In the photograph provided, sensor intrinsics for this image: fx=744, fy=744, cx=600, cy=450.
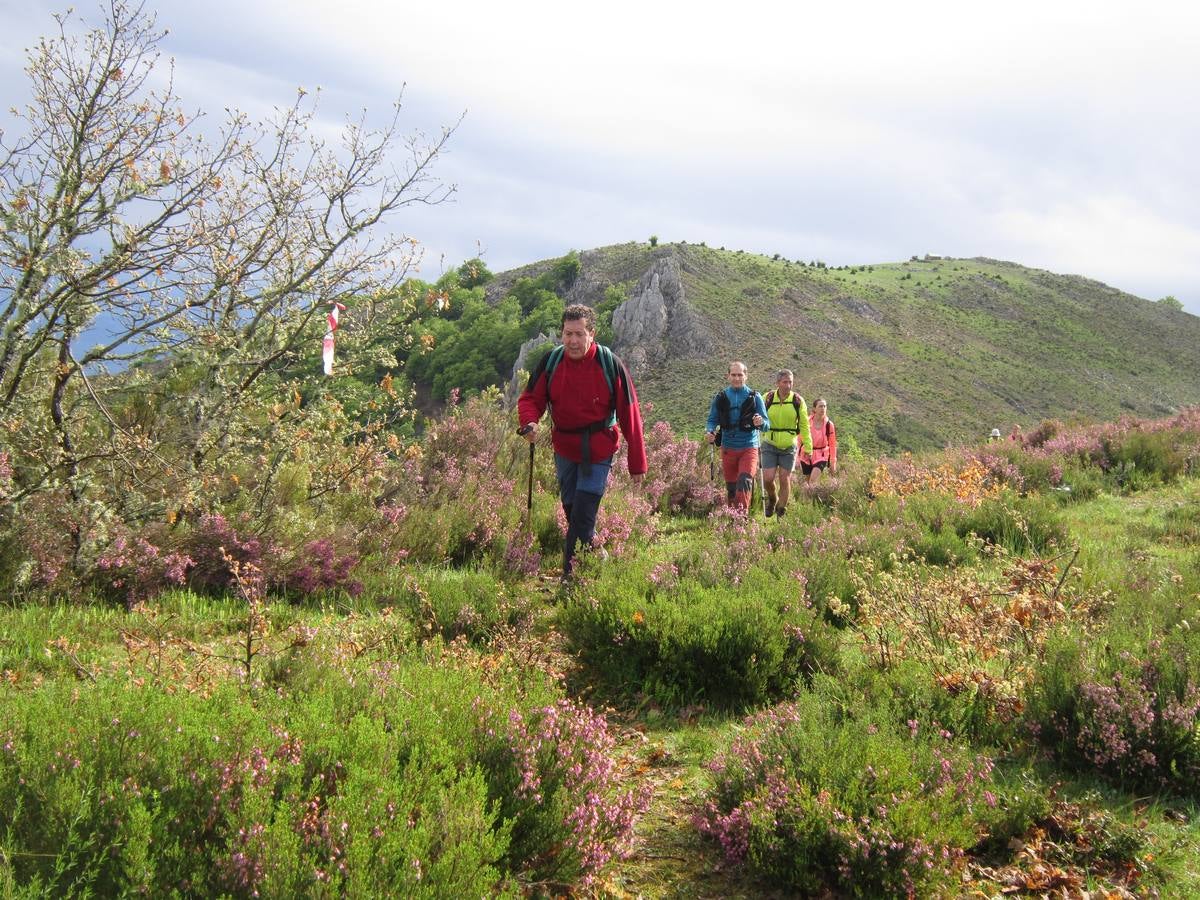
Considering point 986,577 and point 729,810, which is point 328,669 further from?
point 986,577

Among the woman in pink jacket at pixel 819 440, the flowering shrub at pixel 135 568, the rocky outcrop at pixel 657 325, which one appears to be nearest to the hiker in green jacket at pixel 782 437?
the woman in pink jacket at pixel 819 440

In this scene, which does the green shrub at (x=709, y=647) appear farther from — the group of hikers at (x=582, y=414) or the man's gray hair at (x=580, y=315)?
the man's gray hair at (x=580, y=315)

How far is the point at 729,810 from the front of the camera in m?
2.83

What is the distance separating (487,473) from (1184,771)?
19.6ft

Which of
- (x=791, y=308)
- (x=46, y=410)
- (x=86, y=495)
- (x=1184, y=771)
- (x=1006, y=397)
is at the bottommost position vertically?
(x=1184, y=771)

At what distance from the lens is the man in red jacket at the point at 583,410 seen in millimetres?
5539

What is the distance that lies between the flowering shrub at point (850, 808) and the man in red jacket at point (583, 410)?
287cm

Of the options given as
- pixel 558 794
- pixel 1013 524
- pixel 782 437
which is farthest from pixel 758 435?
pixel 558 794

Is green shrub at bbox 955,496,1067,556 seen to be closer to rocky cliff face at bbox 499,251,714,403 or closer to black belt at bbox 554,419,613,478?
black belt at bbox 554,419,613,478

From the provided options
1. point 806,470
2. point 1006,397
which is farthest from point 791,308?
point 806,470

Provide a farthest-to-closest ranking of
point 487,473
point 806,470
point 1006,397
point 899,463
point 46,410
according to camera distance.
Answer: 1. point 1006,397
2. point 806,470
3. point 899,463
4. point 487,473
5. point 46,410

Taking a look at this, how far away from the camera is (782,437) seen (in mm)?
9375

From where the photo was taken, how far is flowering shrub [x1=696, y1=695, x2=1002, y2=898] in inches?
95.5

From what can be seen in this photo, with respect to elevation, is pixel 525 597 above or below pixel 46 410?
below
